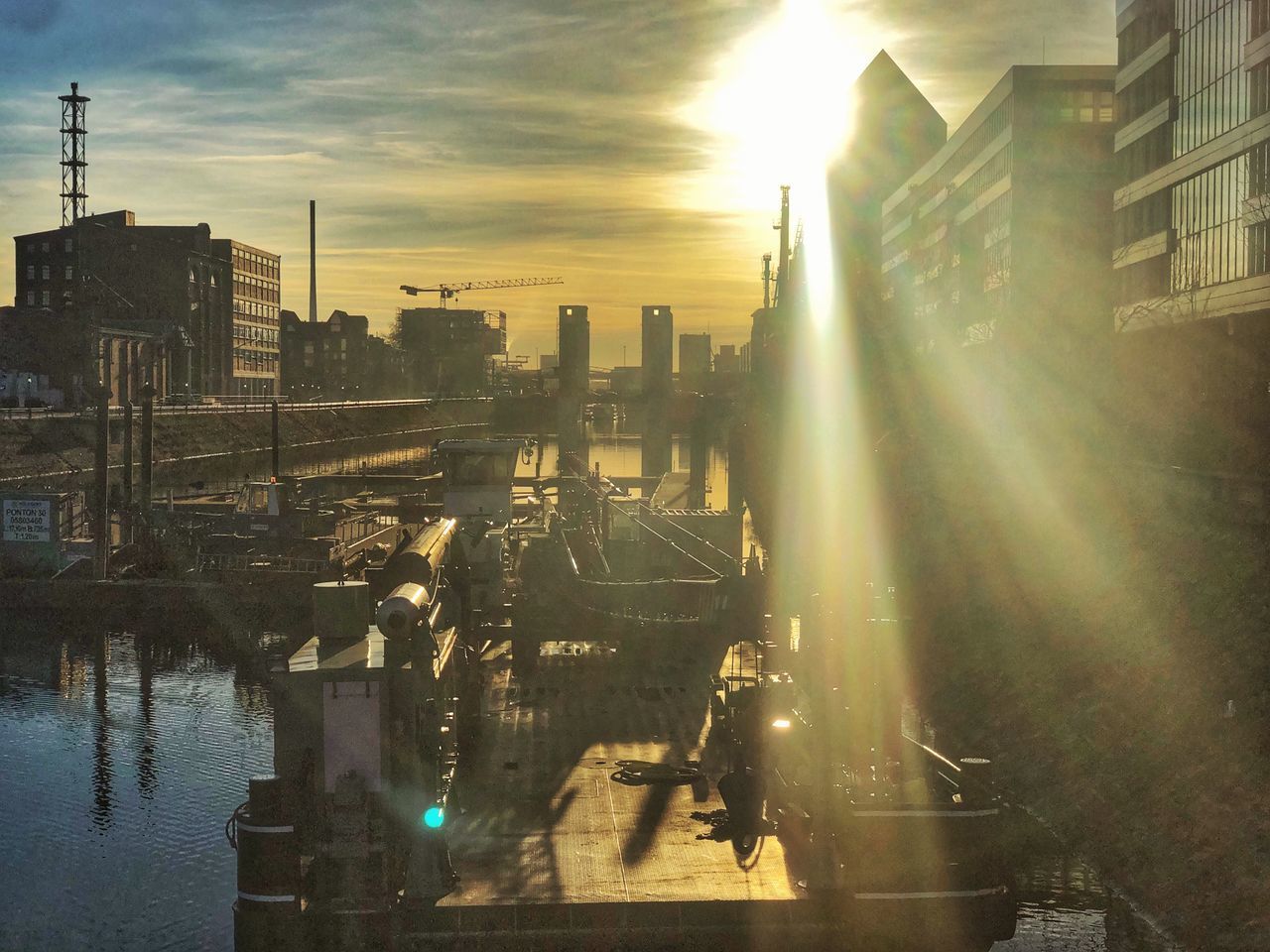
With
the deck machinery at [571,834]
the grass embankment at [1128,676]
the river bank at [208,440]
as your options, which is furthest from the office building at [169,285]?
the deck machinery at [571,834]

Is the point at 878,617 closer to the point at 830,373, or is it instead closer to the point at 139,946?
the point at 139,946

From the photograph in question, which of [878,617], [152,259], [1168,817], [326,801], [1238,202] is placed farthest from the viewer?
[152,259]

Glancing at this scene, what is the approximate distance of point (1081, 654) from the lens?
27.0 meters

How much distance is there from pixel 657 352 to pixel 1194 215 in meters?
81.4

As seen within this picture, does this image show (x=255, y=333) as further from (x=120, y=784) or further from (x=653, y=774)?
(x=653, y=774)

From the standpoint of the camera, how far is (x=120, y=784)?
78.8 ft

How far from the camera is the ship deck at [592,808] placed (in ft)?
43.8

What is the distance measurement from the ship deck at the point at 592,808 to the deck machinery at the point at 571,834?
4cm

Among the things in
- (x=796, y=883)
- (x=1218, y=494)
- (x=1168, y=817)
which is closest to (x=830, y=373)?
(x=1218, y=494)

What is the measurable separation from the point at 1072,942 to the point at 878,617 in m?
5.53

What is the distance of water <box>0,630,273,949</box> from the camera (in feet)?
58.1

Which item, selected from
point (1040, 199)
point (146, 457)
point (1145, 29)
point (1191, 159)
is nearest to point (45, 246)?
point (146, 457)

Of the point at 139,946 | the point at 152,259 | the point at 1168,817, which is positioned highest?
the point at 152,259

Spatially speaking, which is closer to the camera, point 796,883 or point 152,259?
point 796,883
